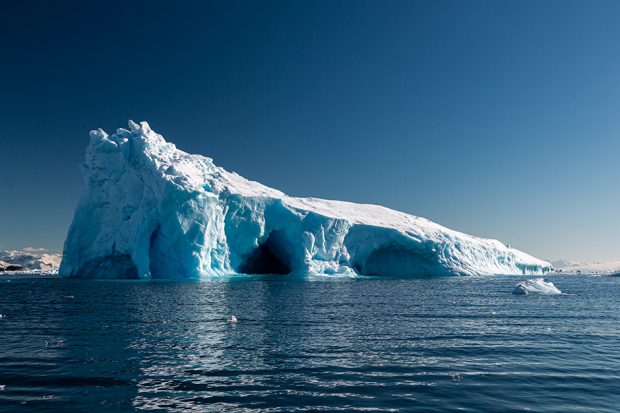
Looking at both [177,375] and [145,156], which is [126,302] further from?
[145,156]

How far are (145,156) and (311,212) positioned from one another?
19170 mm

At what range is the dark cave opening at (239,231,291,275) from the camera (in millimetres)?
57856

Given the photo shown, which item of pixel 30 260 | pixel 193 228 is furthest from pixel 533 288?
pixel 30 260

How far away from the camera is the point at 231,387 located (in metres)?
9.40

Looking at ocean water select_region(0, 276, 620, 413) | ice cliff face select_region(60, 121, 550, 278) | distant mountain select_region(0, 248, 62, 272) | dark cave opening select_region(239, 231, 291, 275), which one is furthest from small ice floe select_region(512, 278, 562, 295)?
distant mountain select_region(0, 248, 62, 272)

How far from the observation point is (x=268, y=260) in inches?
2616

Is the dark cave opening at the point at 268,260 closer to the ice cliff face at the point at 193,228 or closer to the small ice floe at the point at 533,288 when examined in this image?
the ice cliff face at the point at 193,228

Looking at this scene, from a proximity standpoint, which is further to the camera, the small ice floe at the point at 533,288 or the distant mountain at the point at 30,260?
the distant mountain at the point at 30,260

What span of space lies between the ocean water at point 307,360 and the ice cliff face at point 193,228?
974 inches

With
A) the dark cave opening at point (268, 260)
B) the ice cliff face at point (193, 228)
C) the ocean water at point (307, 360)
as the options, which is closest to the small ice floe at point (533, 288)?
the ocean water at point (307, 360)

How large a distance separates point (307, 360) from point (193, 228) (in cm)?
3645

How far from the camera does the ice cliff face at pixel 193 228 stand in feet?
153

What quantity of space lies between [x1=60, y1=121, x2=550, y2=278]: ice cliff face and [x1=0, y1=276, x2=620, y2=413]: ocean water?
81.2 ft

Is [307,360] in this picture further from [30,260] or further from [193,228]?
[30,260]
